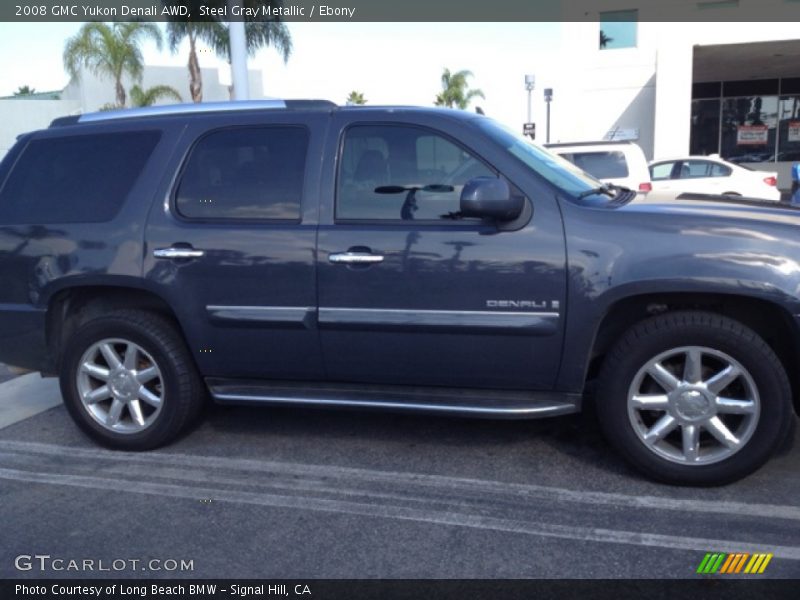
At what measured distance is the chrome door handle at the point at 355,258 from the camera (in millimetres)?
→ 3652

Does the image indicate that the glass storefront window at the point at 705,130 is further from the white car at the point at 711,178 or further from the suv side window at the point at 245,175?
the suv side window at the point at 245,175

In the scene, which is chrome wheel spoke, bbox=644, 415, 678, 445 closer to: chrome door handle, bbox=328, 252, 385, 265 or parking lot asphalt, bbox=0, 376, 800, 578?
parking lot asphalt, bbox=0, 376, 800, 578

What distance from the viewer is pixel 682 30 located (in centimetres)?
1889

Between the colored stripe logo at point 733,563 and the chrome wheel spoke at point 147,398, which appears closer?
the colored stripe logo at point 733,563

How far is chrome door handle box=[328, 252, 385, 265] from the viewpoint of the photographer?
144 inches

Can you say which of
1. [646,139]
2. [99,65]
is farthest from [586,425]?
[99,65]

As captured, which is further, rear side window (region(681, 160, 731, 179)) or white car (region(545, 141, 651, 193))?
rear side window (region(681, 160, 731, 179))

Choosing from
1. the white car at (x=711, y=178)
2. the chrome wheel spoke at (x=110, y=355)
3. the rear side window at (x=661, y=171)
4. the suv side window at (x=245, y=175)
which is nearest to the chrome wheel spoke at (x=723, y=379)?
the suv side window at (x=245, y=175)

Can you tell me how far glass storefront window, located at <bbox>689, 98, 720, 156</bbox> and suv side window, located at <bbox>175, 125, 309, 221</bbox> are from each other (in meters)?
23.0

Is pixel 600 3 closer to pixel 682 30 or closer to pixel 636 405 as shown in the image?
pixel 682 30

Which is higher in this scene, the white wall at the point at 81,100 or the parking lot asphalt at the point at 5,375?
the white wall at the point at 81,100

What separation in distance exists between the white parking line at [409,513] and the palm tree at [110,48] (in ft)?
82.6

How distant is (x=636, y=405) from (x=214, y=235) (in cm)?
234

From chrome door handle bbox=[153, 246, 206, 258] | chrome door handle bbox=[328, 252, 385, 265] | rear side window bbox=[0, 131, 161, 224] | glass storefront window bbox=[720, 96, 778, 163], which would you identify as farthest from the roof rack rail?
glass storefront window bbox=[720, 96, 778, 163]
